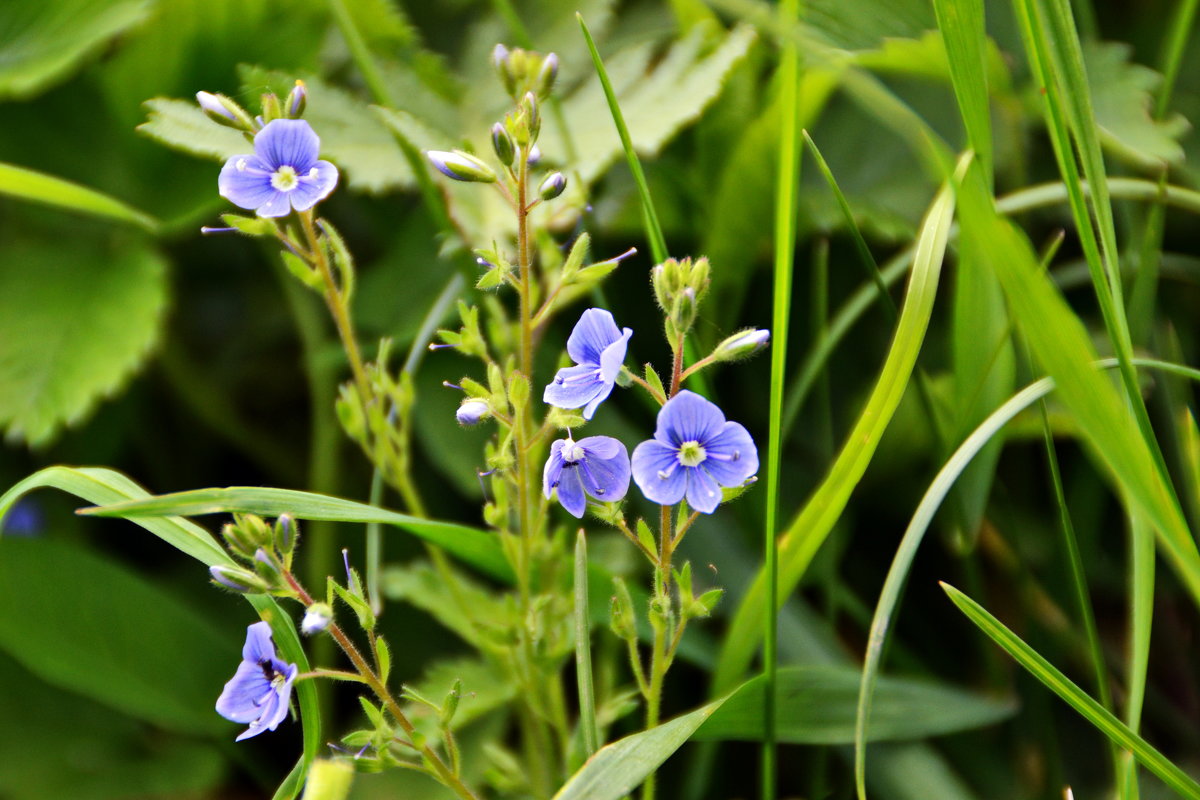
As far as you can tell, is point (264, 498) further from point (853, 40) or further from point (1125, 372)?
point (853, 40)

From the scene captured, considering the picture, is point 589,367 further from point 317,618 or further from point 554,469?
point 317,618

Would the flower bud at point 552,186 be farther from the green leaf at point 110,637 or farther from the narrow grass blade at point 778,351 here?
the green leaf at point 110,637

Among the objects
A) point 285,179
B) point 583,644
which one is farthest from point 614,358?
point 285,179

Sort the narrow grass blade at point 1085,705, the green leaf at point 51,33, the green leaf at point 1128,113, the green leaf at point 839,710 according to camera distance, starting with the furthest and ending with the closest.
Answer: the green leaf at point 51,33
the green leaf at point 1128,113
the green leaf at point 839,710
the narrow grass blade at point 1085,705

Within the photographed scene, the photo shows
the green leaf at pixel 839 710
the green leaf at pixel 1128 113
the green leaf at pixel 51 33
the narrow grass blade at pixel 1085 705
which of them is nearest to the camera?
the narrow grass blade at pixel 1085 705

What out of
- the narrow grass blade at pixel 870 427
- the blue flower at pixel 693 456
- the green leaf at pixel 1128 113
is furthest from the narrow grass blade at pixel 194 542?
the green leaf at pixel 1128 113

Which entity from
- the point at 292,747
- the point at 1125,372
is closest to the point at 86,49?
the point at 292,747
